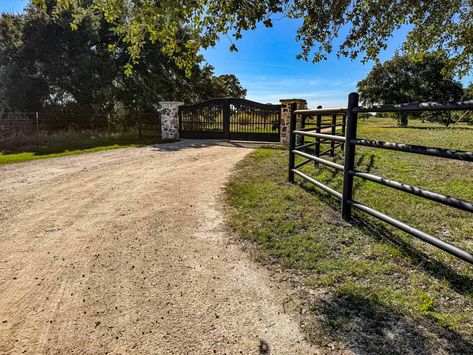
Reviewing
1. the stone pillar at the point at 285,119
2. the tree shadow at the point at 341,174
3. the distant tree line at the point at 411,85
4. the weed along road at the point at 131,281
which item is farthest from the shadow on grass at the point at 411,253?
the distant tree line at the point at 411,85

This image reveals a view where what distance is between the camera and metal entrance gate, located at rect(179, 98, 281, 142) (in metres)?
13.4

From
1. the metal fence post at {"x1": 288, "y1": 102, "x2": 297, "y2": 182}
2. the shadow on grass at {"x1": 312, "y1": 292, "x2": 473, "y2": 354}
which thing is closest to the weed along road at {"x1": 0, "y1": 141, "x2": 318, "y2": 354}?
the shadow on grass at {"x1": 312, "y1": 292, "x2": 473, "y2": 354}

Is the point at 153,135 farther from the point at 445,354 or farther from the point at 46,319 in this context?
the point at 445,354

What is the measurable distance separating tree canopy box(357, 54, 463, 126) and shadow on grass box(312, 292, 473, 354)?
26840 mm

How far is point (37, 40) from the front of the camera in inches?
604

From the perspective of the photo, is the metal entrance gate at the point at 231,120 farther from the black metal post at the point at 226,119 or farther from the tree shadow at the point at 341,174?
the tree shadow at the point at 341,174

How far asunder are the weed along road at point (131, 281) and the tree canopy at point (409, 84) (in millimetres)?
26376

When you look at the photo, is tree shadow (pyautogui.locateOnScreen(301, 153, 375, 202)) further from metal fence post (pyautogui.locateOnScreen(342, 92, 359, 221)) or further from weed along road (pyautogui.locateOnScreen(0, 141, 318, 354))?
weed along road (pyautogui.locateOnScreen(0, 141, 318, 354))

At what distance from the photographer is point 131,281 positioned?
2645 millimetres

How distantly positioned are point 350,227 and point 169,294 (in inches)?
93.0

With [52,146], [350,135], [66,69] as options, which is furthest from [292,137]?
[66,69]

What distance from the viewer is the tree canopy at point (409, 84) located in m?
25.0

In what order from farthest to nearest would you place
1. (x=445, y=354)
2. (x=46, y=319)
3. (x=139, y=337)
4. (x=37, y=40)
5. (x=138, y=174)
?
(x=37, y=40) → (x=138, y=174) → (x=46, y=319) → (x=139, y=337) → (x=445, y=354)

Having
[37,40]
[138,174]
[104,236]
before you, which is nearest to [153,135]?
[37,40]
